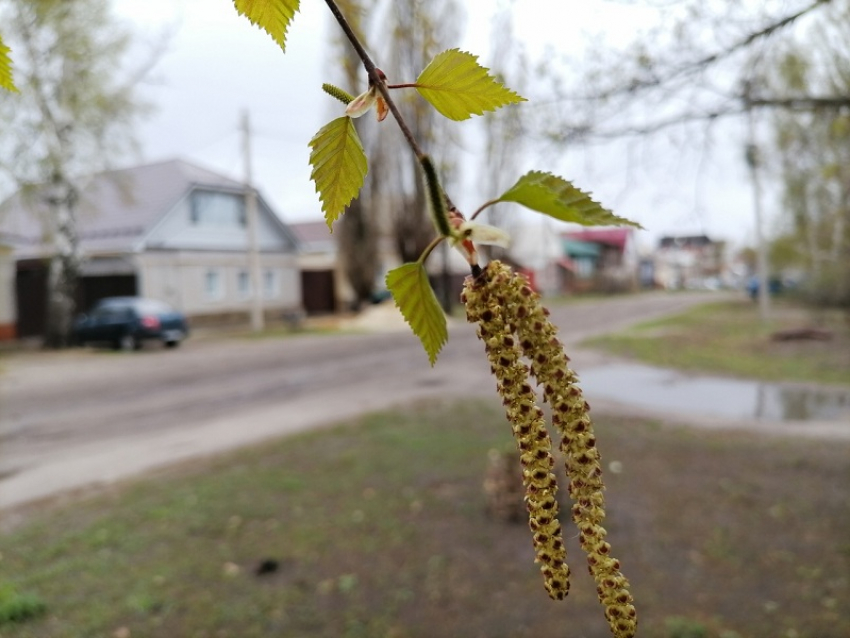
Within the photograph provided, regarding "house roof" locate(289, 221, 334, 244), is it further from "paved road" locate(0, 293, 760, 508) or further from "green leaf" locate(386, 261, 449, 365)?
"green leaf" locate(386, 261, 449, 365)

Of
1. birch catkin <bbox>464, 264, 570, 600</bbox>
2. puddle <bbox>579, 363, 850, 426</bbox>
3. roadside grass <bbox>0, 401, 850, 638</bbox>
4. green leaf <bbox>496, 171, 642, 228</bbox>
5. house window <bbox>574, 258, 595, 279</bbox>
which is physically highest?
house window <bbox>574, 258, 595, 279</bbox>

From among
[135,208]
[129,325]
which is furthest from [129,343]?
[135,208]

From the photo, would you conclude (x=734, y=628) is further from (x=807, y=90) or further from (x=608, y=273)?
(x=608, y=273)

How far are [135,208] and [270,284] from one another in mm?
6305

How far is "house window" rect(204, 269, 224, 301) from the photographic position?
23719mm

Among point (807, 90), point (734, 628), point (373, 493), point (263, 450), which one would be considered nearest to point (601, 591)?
point (734, 628)

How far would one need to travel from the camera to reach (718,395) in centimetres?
1140

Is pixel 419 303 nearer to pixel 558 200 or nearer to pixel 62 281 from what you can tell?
pixel 558 200

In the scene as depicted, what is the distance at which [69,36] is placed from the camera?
14484mm

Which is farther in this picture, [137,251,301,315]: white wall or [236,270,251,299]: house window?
[236,270,251,299]: house window

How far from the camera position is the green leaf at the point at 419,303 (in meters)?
0.57

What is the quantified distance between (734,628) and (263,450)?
532 cm

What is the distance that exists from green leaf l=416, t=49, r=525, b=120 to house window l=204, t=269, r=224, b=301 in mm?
24215

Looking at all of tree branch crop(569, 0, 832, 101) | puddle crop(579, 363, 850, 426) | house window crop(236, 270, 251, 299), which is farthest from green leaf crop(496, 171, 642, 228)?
house window crop(236, 270, 251, 299)
